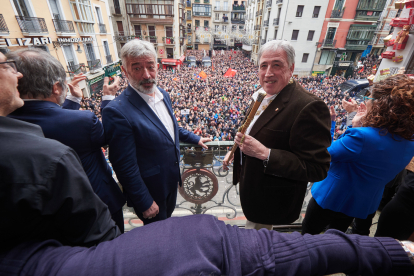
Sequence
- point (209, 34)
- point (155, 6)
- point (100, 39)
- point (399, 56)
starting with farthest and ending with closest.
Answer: point (209, 34) → point (155, 6) → point (100, 39) → point (399, 56)

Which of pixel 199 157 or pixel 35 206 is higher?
pixel 35 206

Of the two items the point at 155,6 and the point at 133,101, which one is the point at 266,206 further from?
the point at 155,6

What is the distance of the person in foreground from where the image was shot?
2.16 feet

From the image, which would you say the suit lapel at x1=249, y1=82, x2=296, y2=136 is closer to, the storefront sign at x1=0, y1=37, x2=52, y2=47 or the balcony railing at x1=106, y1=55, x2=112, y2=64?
the storefront sign at x1=0, y1=37, x2=52, y2=47

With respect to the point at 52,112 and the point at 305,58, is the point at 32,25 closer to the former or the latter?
the point at 52,112

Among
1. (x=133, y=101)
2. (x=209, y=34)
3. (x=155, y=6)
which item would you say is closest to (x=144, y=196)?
(x=133, y=101)

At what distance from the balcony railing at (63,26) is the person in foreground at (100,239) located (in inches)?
675

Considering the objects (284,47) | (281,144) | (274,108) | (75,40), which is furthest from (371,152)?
(75,40)

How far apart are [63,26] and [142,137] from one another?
1741cm

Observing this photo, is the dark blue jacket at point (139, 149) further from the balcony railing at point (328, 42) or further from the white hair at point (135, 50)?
the balcony railing at point (328, 42)

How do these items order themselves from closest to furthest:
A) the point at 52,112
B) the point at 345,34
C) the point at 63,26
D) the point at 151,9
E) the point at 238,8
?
the point at 52,112, the point at 63,26, the point at 151,9, the point at 345,34, the point at 238,8

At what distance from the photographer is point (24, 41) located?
1027 centimetres

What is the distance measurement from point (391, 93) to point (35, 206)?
247 centimetres

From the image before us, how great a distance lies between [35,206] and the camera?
70cm
